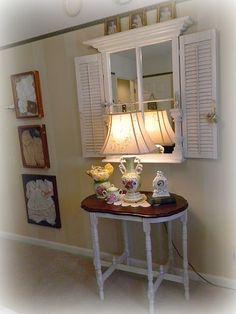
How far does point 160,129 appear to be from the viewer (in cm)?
190

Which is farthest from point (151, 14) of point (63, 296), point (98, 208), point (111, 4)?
point (63, 296)

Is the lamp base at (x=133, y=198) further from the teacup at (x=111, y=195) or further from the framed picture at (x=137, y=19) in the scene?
the framed picture at (x=137, y=19)

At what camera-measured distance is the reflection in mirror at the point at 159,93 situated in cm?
182

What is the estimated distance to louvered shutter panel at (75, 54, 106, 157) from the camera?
208cm

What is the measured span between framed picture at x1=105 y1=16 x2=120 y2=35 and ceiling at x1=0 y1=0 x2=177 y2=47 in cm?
4

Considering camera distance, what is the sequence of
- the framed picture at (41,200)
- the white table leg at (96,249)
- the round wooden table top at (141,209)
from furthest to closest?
1. the framed picture at (41,200)
2. the white table leg at (96,249)
3. the round wooden table top at (141,209)

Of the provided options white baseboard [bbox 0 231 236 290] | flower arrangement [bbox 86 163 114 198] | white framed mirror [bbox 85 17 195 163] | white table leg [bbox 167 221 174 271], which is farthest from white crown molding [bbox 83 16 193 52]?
white baseboard [bbox 0 231 236 290]

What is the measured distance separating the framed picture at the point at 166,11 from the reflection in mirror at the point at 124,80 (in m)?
0.27

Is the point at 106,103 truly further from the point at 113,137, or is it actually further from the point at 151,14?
the point at 151,14

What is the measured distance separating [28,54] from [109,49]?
85 centimetres

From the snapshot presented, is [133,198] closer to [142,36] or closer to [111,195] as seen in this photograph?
[111,195]

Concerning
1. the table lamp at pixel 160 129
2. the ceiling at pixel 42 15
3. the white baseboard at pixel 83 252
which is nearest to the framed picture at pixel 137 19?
the ceiling at pixel 42 15

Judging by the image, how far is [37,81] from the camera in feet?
7.88

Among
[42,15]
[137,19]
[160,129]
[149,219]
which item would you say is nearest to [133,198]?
[149,219]
